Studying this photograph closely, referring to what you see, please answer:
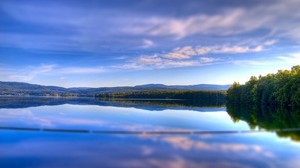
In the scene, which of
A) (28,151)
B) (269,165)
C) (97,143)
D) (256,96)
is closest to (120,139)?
(97,143)

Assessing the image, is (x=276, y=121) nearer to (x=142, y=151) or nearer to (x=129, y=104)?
(x=142, y=151)

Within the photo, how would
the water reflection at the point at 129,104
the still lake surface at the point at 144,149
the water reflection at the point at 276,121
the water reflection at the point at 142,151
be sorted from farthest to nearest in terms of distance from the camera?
the water reflection at the point at 129,104, the water reflection at the point at 276,121, the still lake surface at the point at 144,149, the water reflection at the point at 142,151

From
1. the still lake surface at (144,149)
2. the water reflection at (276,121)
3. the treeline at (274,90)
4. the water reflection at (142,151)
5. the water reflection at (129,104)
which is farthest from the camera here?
the water reflection at (129,104)

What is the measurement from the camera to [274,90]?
9831 centimetres

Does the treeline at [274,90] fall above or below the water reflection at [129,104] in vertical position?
above

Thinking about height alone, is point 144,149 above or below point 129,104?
below

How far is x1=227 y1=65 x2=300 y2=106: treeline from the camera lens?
85062 millimetres

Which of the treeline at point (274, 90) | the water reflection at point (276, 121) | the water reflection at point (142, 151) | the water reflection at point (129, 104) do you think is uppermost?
the treeline at point (274, 90)

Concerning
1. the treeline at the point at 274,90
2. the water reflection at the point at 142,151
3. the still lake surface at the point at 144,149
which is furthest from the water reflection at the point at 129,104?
the water reflection at the point at 142,151

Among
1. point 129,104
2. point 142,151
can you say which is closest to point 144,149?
point 142,151

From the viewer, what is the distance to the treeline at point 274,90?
8506 centimetres

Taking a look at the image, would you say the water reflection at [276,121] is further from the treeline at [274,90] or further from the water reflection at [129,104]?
the water reflection at [129,104]

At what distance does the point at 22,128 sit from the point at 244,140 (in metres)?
22.5

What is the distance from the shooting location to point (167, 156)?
23.1m
